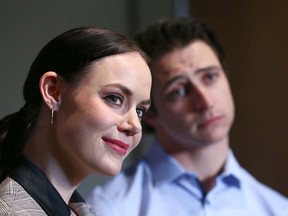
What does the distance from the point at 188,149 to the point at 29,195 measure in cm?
46

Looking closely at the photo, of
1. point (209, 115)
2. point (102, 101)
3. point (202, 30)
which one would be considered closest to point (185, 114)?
point (209, 115)

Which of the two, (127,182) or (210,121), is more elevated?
(210,121)

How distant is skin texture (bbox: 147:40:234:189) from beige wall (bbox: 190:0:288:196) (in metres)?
0.07

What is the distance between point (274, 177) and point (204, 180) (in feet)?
0.43

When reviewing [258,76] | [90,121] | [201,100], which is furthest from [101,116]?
[258,76]

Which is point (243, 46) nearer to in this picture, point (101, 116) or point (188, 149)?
point (188, 149)

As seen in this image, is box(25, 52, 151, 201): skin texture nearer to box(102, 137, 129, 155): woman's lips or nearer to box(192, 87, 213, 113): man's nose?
box(102, 137, 129, 155): woman's lips

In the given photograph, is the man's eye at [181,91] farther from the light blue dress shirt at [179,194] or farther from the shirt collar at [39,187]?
the shirt collar at [39,187]

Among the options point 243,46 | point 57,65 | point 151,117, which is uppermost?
point 57,65

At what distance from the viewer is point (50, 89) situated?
1.72 feet

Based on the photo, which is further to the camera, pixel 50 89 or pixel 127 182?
pixel 127 182

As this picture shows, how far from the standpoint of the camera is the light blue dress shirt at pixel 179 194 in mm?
861

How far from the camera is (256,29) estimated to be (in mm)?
907

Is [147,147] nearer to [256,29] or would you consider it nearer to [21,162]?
[256,29]
